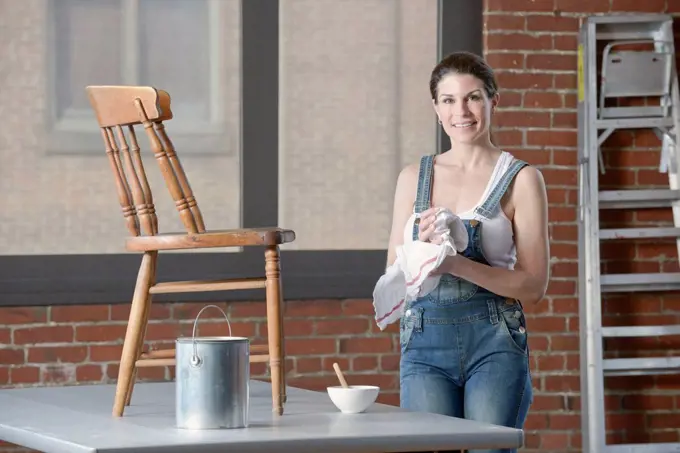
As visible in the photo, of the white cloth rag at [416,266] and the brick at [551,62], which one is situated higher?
the brick at [551,62]

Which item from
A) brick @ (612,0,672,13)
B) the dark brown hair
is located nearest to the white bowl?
the dark brown hair

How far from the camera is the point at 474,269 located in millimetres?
2580

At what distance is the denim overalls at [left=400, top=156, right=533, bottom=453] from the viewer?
2.59 m

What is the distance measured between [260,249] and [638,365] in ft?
5.18

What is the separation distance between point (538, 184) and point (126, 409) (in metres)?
1.10

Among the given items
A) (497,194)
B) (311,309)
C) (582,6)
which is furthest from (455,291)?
(582,6)

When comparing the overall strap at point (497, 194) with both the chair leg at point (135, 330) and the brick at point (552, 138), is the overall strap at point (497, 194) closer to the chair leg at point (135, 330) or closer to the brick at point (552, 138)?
the chair leg at point (135, 330)

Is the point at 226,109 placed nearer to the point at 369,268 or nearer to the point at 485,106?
the point at 369,268

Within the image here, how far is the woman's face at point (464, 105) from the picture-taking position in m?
2.76

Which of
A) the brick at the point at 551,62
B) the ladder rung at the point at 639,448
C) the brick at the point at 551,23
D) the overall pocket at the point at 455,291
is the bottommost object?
the ladder rung at the point at 639,448

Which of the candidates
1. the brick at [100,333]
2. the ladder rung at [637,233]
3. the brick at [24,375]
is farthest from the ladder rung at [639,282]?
the brick at [24,375]

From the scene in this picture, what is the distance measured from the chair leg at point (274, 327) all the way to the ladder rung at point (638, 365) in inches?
103

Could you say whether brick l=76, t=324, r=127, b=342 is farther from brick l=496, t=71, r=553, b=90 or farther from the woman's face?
the woman's face

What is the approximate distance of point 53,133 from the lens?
4.43 m
